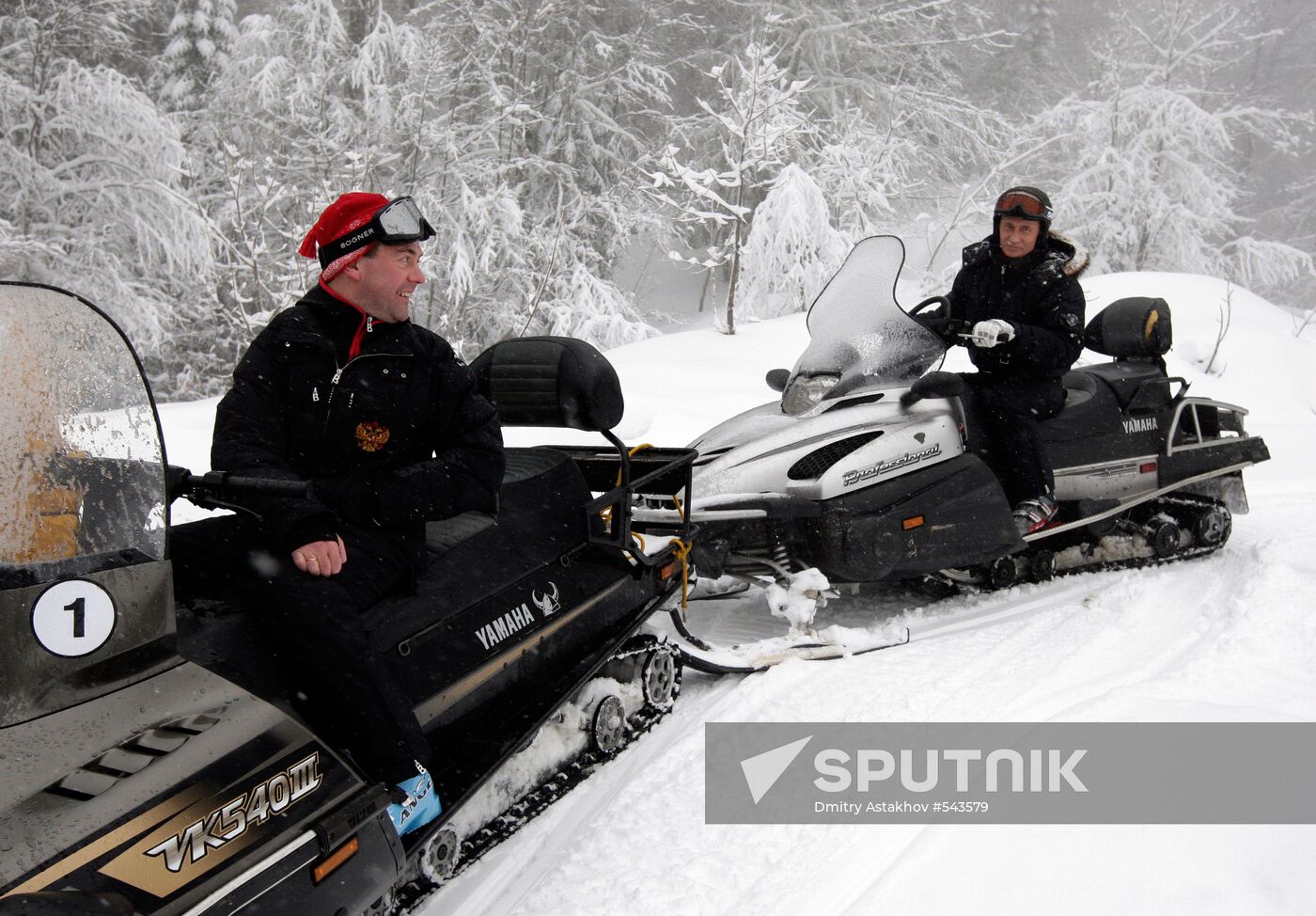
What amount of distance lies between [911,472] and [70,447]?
3224mm

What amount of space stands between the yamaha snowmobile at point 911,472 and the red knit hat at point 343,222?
1631mm

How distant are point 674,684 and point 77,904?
2.20m

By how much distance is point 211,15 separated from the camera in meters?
16.3

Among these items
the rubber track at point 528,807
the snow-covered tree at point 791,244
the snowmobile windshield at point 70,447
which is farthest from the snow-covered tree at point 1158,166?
the snowmobile windshield at point 70,447

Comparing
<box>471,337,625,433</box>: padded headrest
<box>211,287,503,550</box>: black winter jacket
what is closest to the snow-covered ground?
<box>211,287,503,550</box>: black winter jacket

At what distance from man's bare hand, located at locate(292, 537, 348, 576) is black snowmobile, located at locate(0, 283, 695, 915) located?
164mm

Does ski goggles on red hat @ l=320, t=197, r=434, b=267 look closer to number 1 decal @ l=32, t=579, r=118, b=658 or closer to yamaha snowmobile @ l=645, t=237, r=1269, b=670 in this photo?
number 1 decal @ l=32, t=579, r=118, b=658

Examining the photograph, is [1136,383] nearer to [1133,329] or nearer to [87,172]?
[1133,329]

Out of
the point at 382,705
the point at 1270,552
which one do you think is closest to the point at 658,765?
the point at 382,705

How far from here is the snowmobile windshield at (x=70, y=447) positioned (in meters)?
1.61

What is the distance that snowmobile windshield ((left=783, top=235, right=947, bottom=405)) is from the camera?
169 inches

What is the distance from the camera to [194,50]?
53.4 feet

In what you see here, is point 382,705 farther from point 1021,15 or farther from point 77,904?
point 1021,15

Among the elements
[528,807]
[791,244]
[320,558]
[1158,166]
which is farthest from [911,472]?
[1158,166]
